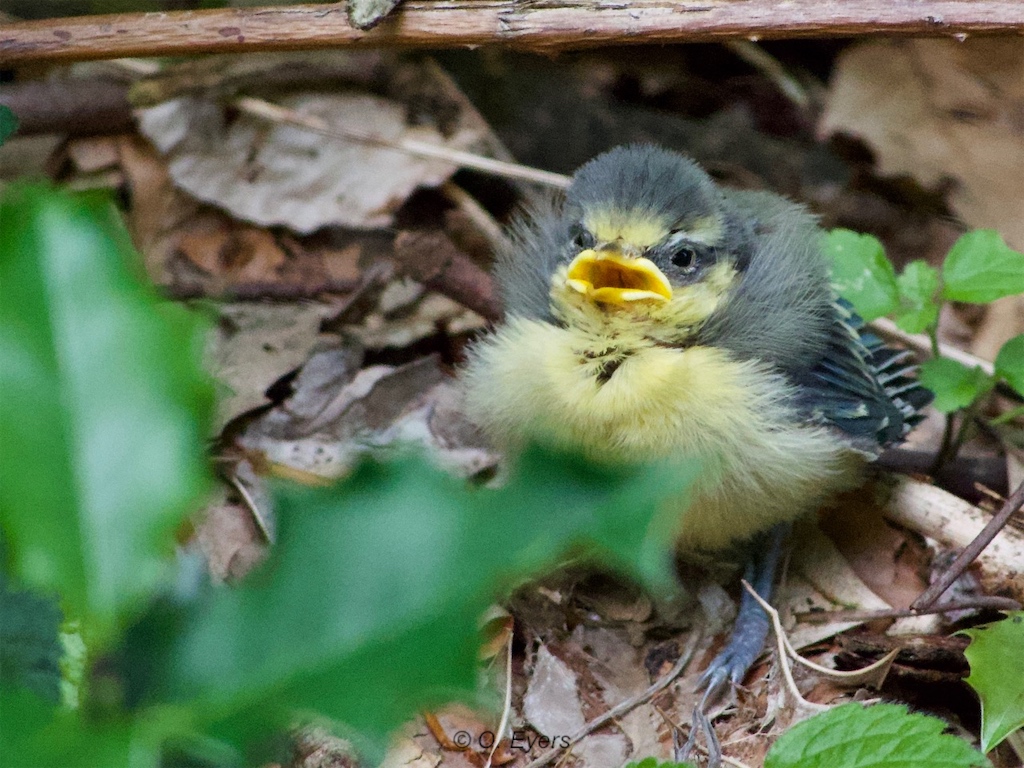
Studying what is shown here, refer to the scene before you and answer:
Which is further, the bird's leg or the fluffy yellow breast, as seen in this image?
the bird's leg

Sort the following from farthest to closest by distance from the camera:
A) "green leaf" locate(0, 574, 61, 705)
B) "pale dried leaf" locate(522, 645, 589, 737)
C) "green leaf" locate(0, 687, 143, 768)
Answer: "pale dried leaf" locate(522, 645, 589, 737) < "green leaf" locate(0, 574, 61, 705) < "green leaf" locate(0, 687, 143, 768)

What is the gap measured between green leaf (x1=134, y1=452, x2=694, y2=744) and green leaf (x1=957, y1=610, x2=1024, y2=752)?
1.19 m

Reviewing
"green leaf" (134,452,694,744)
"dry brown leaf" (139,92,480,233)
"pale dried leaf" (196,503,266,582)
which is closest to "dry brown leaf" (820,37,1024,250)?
"dry brown leaf" (139,92,480,233)

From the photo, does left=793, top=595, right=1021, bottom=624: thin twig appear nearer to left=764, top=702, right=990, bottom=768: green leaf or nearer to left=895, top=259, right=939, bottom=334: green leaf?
left=764, top=702, right=990, bottom=768: green leaf

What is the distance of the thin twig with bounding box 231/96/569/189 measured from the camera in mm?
2645

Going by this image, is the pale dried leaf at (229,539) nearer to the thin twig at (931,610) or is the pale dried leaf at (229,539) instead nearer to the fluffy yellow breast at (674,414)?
the fluffy yellow breast at (674,414)

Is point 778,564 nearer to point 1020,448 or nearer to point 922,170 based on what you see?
point 1020,448

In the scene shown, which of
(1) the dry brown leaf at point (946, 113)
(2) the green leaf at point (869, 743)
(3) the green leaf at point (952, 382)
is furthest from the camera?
(1) the dry brown leaf at point (946, 113)

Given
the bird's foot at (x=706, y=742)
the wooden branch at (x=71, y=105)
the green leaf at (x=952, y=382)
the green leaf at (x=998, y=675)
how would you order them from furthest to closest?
the wooden branch at (x=71, y=105), the green leaf at (x=952, y=382), the bird's foot at (x=706, y=742), the green leaf at (x=998, y=675)

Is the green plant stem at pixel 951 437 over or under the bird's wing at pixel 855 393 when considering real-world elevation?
under

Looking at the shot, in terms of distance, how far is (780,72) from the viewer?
11.6 feet

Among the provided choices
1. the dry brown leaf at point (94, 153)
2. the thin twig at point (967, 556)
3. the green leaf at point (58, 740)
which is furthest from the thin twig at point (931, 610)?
the dry brown leaf at point (94, 153)

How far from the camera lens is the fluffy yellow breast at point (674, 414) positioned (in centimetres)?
171

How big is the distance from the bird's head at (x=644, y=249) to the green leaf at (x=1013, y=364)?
0.60 meters
